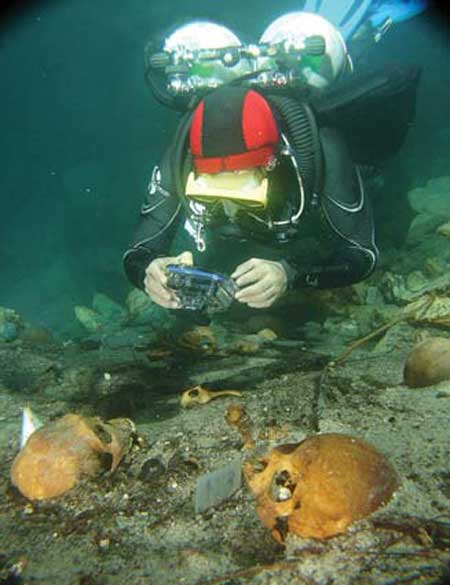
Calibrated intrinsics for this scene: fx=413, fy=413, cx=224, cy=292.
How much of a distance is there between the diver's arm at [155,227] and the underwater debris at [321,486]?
2769mm

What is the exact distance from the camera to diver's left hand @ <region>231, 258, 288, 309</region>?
3.20 m

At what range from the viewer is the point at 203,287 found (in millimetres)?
3039

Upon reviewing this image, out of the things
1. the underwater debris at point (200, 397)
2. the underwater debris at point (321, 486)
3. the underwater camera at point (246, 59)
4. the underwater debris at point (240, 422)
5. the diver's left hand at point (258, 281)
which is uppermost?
the underwater camera at point (246, 59)

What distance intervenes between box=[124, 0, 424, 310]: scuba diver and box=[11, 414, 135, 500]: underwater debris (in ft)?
4.17

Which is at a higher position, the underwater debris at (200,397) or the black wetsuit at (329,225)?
the black wetsuit at (329,225)

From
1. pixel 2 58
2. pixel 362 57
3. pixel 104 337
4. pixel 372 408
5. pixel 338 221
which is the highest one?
pixel 2 58

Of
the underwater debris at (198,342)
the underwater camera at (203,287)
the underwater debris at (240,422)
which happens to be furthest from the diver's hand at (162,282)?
the underwater debris at (240,422)

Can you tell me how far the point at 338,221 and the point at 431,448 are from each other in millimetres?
2268

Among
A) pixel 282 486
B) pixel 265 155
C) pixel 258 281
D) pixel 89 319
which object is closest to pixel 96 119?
pixel 89 319

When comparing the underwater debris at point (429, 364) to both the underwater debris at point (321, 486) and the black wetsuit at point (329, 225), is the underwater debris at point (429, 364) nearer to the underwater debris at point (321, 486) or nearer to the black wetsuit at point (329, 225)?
the underwater debris at point (321, 486)

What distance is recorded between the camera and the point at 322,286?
3852mm

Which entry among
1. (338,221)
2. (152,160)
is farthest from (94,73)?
(338,221)

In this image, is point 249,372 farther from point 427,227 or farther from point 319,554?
point 427,227

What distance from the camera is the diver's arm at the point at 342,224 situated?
3.71 meters
